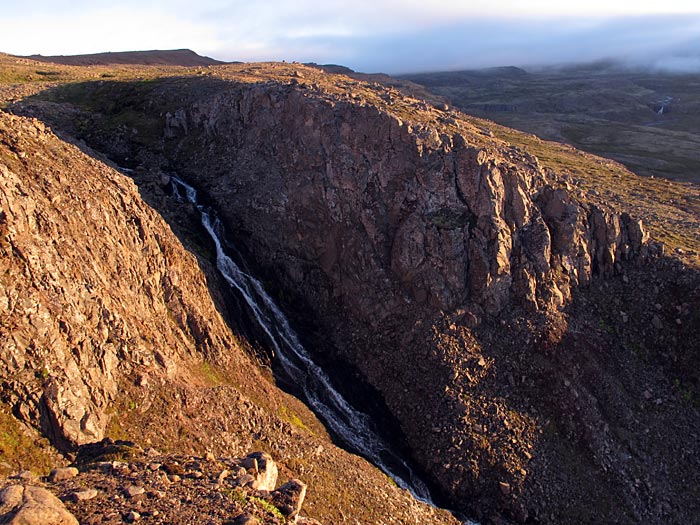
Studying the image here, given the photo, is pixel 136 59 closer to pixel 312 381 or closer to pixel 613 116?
pixel 312 381

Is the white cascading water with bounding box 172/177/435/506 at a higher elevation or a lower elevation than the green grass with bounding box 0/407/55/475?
lower

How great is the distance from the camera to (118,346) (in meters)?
23.2

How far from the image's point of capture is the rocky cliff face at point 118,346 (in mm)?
19531

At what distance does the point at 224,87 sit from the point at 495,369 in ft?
116

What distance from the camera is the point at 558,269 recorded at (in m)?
34.6

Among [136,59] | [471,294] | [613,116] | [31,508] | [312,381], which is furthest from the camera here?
[613,116]

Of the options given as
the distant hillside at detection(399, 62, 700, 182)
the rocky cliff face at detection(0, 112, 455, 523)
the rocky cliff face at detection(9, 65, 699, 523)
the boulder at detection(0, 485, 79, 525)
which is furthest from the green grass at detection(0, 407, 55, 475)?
the distant hillside at detection(399, 62, 700, 182)

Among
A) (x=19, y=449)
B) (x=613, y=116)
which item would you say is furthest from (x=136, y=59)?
(x=613, y=116)

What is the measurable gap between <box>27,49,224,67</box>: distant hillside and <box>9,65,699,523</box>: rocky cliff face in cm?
7080

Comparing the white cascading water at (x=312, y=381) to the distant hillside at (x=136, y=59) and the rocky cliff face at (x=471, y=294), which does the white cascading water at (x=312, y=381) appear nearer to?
the rocky cliff face at (x=471, y=294)

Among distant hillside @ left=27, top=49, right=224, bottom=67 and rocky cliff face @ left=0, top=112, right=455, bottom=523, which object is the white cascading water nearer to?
rocky cliff face @ left=0, top=112, right=455, bottom=523

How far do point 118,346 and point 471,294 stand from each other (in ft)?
73.8

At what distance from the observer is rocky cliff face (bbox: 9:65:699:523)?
28438mm

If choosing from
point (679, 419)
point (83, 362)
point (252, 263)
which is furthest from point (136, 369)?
point (679, 419)
